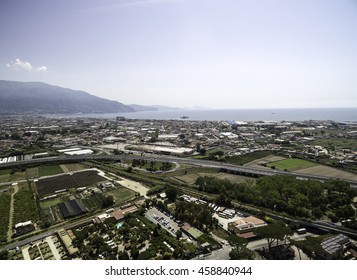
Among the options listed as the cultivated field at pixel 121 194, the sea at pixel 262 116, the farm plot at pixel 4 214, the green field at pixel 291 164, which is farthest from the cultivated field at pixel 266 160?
the sea at pixel 262 116

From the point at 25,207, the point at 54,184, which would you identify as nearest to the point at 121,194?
the point at 25,207

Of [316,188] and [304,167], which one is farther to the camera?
[304,167]

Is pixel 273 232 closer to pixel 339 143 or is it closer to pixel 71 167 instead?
pixel 71 167

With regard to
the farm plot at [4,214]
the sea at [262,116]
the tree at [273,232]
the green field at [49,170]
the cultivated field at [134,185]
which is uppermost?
the sea at [262,116]

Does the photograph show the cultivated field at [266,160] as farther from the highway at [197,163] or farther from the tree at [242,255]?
the tree at [242,255]
